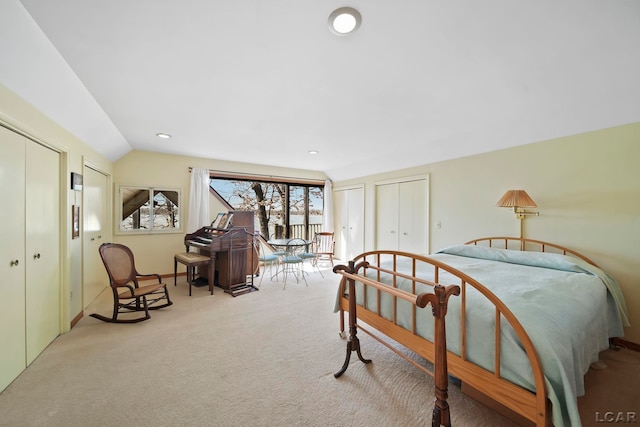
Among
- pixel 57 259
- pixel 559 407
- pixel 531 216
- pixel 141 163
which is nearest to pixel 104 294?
pixel 57 259

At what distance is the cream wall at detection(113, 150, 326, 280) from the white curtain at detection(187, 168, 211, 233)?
16 cm

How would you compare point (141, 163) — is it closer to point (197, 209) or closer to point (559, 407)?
point (197, 209)

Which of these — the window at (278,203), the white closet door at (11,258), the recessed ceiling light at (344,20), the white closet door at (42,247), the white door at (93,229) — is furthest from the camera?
the window at (278,203)

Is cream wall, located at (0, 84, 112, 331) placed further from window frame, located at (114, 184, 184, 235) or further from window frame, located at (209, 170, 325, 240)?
window frame, located at (209, 170, 325, 240)

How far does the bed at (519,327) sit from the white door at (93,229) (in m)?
3.29

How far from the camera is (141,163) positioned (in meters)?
4.40

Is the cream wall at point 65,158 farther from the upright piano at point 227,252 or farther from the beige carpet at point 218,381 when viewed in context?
the upright piano at point 227,252

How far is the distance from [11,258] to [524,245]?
5.05 meters

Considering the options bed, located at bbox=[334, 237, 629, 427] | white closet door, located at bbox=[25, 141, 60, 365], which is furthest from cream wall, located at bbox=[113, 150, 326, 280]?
bed, located at bbox=[334, 237, 629, 427]

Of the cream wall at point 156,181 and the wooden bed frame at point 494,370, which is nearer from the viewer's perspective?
the wooden bed frame at point 494,370

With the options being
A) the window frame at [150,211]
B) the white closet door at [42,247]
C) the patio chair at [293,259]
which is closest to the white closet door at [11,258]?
the white closet door at [42,247]

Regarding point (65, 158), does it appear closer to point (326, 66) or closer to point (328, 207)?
point (326, 66)

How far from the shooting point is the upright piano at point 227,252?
385 cm

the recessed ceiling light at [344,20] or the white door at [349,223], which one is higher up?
the recessed ceiling light at [344,20]
